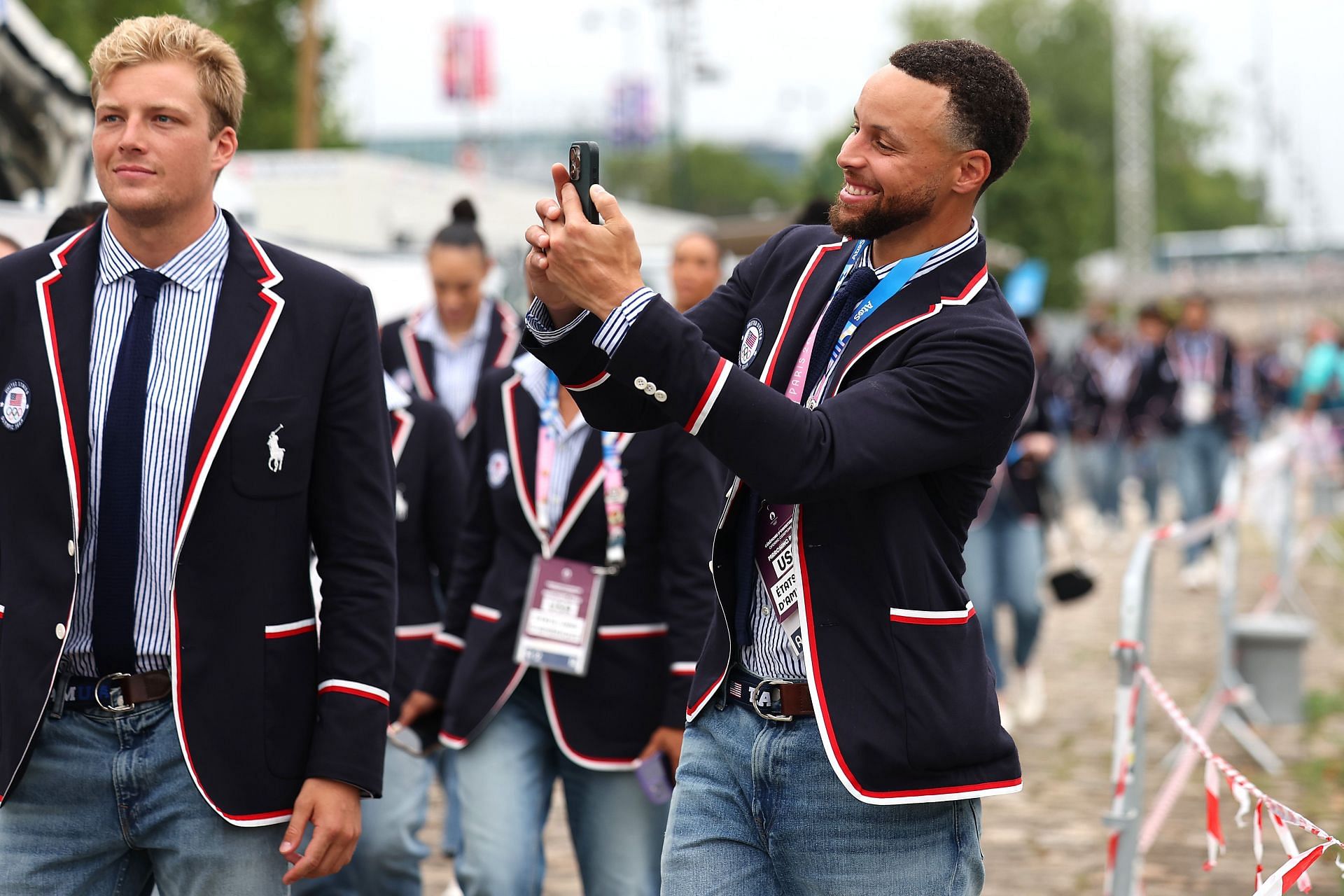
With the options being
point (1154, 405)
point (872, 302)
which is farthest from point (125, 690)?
point (1154, 405)

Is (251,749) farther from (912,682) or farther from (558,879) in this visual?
(558,879)

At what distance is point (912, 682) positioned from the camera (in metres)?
2.75

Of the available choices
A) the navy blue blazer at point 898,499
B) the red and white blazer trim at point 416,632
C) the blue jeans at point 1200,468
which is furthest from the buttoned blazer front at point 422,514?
the blue jeans at point 1200,468

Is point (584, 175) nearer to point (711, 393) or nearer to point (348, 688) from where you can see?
point (711, 393)

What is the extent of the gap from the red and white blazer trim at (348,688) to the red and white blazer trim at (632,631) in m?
1.41

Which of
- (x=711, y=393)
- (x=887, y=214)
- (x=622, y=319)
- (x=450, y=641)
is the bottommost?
(x=450, y=641)

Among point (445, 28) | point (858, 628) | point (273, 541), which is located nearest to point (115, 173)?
point (273, 541)

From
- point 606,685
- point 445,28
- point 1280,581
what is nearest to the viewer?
point 606,685

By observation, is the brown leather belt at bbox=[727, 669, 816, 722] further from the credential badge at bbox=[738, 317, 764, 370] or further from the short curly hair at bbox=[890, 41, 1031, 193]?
the short curly hair at bbox=[890, 41, 1031, 193]

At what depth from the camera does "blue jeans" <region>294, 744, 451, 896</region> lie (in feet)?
15.1

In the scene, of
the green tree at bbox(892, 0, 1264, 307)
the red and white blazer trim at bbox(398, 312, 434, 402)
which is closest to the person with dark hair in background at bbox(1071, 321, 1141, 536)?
the red and white blazer trim at bbox(398, 312, 434, 402)

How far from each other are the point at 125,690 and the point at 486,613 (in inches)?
65.1

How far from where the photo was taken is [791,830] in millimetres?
2893

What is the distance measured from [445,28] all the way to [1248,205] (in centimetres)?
9204
